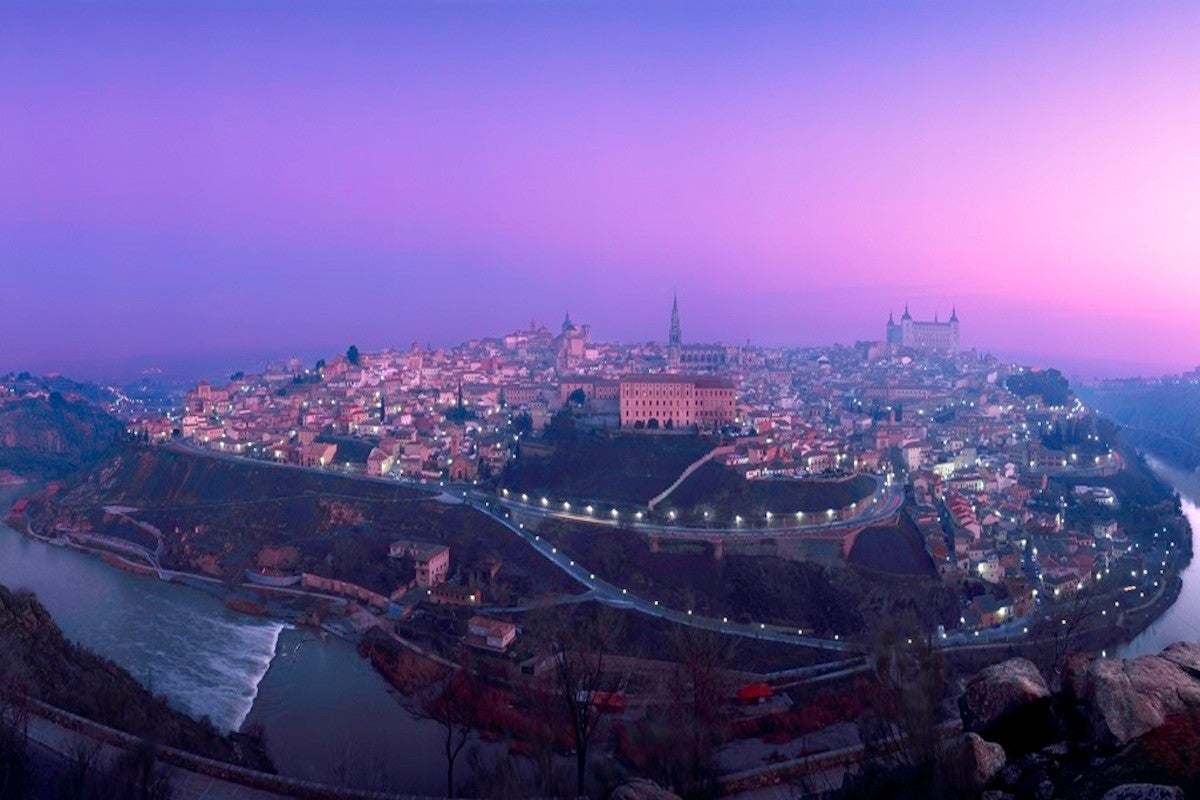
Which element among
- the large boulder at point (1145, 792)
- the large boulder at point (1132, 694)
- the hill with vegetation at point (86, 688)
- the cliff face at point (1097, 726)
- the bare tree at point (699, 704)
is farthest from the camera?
the hill with vegetation at point (86, 688)

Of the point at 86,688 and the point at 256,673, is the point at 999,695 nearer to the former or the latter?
the point at 86,688

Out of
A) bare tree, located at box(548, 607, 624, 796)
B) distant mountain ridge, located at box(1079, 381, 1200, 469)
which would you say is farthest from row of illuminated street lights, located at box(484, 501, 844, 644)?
distant mountain ridge, located at box(1079, 381, 1200, 469)

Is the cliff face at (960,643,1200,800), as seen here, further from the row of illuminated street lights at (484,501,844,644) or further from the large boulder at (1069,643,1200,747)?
the row of illuminated street lights at (484,501,844,644)

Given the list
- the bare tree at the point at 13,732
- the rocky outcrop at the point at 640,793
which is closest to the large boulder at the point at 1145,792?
the rocky outcrop at the point at 640,793

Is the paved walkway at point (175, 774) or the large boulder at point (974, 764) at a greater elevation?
the large boulder at point (974, 764)

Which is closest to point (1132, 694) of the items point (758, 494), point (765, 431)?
point (758, 494)

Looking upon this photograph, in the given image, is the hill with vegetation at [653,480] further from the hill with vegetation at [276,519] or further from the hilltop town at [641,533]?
the hill with vegetation at [276,519]
